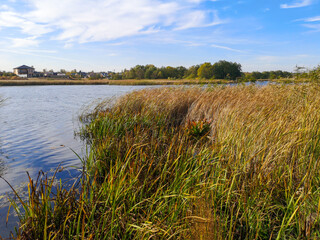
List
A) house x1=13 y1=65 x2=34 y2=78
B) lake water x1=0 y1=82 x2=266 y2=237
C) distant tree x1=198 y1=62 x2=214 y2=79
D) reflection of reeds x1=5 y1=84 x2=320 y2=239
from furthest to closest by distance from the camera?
1. house x1=13 y1=65 x2=34 y2=78
2. distant tree x1=198 y1=62 x2=214 y2=79
3. lake water x1=0 y1=82 x2=266 y2=237
4. reflection of reeds x1=5 y1=84 x2=320 y2=239

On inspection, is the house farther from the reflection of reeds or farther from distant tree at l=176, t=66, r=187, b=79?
the reflection of reeds

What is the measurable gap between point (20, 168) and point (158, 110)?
14.9ft

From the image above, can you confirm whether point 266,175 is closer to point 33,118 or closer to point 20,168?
point 20,168

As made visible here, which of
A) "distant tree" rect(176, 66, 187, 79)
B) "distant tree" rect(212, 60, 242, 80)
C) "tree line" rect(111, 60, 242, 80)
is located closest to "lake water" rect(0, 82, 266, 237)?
"tree line" rect(111, 60, 242, 80)

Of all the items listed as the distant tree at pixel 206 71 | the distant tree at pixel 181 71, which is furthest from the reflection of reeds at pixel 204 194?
the distant tree at pixel 181 71

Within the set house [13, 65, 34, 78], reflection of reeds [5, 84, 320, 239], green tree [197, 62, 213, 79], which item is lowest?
reflection of reeds [5, 84, 320, 239]

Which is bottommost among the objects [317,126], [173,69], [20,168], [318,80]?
[20,168]

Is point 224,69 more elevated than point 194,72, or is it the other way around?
point 224,69

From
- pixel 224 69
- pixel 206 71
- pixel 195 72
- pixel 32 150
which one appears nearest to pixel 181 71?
pixel 195 72

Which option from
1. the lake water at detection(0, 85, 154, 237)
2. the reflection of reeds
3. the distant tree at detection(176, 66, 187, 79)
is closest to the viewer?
the reflection of reeds

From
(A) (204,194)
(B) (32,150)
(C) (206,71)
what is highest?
(C) (206,71)

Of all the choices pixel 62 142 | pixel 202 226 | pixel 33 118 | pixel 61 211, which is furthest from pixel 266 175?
pixel 33 118

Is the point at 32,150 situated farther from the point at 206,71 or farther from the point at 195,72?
the point at 195,72

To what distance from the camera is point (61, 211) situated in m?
2.78
